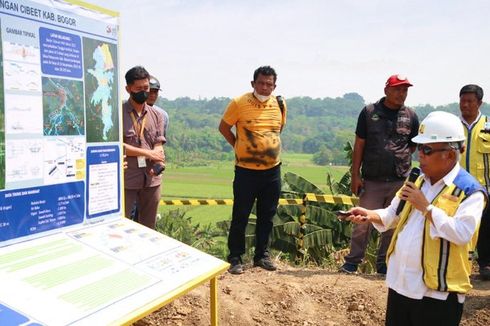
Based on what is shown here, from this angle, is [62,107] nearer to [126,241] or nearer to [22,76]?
[22,76]

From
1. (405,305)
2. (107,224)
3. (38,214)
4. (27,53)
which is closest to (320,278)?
(405,305)

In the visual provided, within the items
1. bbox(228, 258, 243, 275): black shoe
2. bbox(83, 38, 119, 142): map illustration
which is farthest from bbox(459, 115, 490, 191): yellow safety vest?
bbox(83, 38, 119, 142): map illustration

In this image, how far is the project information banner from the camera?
2.07 meters

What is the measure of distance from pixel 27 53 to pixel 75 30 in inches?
14.3

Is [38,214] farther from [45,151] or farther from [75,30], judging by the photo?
[75,30]

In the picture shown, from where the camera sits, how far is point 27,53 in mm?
2131

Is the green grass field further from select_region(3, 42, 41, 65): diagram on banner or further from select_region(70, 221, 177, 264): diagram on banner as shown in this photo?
select_region(3, 42, 41, 65): diagram on banner

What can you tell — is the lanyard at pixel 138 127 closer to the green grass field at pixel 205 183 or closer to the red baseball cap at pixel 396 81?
the red baseball cap at pixel 396 81

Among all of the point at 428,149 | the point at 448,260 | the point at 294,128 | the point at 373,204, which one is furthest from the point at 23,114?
the point at 294,128

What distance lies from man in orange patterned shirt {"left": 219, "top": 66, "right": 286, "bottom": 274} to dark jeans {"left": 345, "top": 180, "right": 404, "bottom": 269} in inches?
35.2

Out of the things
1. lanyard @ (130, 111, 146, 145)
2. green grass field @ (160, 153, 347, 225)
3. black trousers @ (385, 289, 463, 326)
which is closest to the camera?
black trousers @ (385, 289, 463, 326)

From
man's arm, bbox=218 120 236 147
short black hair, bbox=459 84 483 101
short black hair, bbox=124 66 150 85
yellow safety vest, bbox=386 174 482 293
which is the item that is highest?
short black hair, bbox=124 66 150 85

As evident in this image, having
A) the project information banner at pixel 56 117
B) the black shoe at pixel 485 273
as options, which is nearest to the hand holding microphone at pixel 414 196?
the project information banner at pixel 56 117

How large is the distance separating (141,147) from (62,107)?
1678 mm
